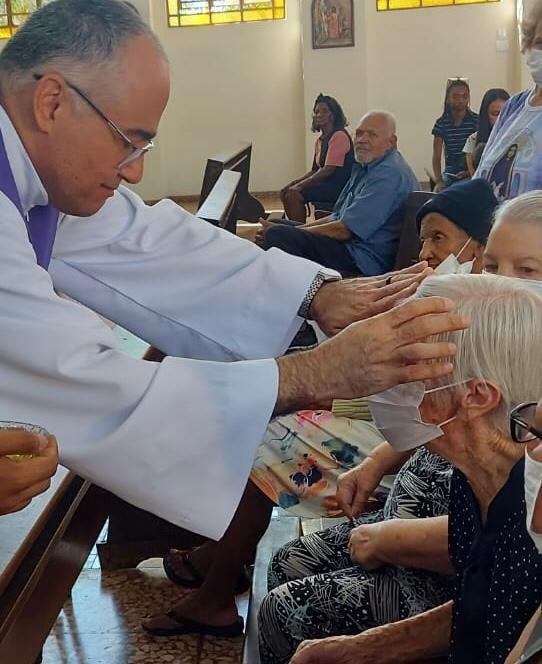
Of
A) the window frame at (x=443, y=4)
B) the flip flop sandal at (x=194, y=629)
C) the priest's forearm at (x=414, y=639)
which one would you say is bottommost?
the flip flop sandal at (x=194, y=629)

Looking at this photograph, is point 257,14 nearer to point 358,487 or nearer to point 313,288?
point 313,288

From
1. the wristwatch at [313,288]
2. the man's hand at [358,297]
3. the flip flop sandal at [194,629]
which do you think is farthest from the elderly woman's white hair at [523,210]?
the flip flop sandal at [194,629]

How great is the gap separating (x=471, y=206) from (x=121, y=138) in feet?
4.99

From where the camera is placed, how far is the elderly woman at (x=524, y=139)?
2.62 metres

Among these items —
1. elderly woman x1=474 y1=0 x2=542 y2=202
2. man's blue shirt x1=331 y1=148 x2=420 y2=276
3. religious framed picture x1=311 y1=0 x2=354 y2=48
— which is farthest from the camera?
religious framed picture x1=311 y1=0 x2=354 y2=48

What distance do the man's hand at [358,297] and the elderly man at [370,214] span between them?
3.13 metres

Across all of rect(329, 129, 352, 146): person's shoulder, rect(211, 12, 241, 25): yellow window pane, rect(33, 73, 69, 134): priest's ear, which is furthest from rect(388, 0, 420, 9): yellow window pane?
rect(33, 73, 69, 134): priest's ear

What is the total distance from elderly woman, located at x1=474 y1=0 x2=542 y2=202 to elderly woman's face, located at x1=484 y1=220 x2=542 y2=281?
0.45 metres

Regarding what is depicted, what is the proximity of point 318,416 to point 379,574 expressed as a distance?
68 centimetres

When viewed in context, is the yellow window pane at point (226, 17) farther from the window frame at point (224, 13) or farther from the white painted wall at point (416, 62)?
the white painted wall at point (416, 62)

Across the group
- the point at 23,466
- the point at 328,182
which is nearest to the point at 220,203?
the point at 23,466

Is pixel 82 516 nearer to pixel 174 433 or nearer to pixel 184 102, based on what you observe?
pixel 174 433

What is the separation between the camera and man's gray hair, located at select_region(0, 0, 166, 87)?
169 cm

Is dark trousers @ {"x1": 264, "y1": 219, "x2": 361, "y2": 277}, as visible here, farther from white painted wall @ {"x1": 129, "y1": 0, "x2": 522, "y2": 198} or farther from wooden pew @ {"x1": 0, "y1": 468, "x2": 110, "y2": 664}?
white painted wall @ {"x1": 129, "y1": 0, "x2": 522, "y2": 198}
